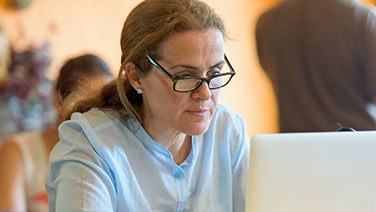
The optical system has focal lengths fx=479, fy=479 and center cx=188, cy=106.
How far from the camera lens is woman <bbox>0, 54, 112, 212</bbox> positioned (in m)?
1.72

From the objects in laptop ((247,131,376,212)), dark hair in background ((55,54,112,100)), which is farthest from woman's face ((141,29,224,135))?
dark hair in background ((55,54,112,100))

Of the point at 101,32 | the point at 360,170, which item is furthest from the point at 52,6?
the point at 360,170

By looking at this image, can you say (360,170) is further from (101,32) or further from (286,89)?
(101,32)

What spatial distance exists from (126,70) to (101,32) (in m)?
2.99

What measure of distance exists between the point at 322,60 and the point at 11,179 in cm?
122

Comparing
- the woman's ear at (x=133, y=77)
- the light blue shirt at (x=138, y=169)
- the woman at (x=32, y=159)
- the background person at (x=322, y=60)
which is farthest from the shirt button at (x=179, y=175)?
the background person at (x=322, y=60)

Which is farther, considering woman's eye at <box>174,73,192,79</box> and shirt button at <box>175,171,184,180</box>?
shirt button at <box>175,171,184,180</box>

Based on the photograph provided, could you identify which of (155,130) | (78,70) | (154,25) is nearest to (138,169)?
(155,130)

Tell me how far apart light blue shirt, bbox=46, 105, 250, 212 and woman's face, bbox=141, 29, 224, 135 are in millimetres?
97

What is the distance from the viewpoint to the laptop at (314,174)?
2.51ft

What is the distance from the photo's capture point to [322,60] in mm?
1701

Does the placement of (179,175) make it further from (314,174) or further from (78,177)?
(314,174)

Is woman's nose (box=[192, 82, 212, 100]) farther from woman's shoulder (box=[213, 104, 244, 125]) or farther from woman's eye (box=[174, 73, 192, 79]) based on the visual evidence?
woman's shoulder (box=[213, 104, 244, 125])

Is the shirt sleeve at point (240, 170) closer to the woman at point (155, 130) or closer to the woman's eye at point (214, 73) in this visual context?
the woman at point (155, 130)
